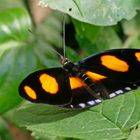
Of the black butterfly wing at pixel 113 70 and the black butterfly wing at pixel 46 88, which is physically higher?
the black butterfly wing at pixel 46 88

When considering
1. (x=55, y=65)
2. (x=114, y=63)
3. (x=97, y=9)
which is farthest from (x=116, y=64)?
(x=55, y=65)

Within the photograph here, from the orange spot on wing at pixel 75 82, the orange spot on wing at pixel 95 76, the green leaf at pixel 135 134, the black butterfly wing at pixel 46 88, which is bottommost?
the green leaf at pixel 135 134

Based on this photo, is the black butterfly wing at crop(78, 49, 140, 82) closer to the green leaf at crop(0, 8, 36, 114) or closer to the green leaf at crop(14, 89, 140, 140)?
the green leaf at crop(14, 89, 140, 140)

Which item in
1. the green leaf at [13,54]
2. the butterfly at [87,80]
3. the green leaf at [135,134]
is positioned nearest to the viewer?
the green leaf at [135,134]

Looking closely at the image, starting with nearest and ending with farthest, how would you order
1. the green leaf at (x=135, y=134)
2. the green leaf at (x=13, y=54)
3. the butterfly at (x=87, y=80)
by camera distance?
the green leaf at (x=135, y=134) < the butterfly at (x=87, y=80) < the green leaf at (x=13, y=54)

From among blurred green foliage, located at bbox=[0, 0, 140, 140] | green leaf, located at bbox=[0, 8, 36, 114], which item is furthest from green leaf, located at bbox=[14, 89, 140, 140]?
green leaf, located at bbox=[0, 8, 36, 114]

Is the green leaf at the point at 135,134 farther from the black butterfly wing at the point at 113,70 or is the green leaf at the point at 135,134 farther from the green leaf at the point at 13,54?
the green leaf at the point at 13,54

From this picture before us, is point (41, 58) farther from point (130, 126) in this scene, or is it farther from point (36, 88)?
point (130, 126)

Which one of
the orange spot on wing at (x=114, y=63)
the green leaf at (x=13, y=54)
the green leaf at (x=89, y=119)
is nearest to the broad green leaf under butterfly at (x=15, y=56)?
the green leaf at (x=13, y=54)

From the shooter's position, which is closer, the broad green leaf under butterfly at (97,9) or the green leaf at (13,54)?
the broad green leaf under butterfly at (97,9)

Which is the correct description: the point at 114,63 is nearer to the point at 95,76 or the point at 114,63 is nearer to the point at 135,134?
the point at 95,76
